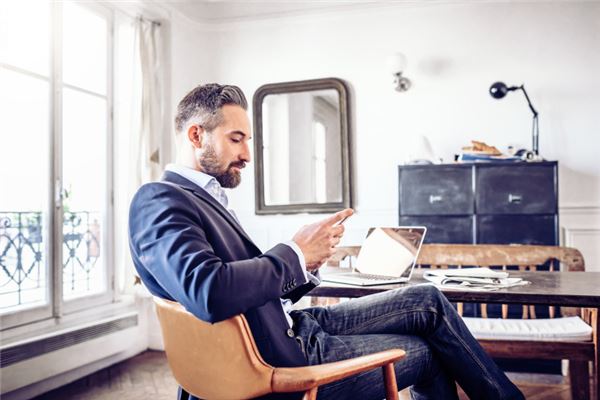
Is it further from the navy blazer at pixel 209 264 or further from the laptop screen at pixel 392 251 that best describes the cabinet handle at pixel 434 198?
the navy blazer at pixel 209 264

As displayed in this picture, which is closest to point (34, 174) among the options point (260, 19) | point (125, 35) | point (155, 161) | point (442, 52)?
point (155, 161)

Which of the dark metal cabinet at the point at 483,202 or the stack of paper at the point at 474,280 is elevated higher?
the dark metal cabinet at the point at 483,202

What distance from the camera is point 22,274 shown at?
308 cm

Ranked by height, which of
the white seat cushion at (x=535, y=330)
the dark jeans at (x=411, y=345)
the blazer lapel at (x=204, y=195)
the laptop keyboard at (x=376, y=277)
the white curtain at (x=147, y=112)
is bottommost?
the white seat cushion at (x=535, y=330)

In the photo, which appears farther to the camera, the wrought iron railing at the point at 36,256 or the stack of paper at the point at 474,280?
the wrought iron railing at the point at 36,256

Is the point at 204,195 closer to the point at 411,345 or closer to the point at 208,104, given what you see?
the point at 208,104

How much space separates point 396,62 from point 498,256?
1.98 metres

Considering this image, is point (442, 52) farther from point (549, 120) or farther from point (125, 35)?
point (125, 35)

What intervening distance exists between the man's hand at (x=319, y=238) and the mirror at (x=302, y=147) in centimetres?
293

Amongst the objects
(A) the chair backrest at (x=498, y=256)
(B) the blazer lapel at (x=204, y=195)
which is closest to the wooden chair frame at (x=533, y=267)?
(A) the chair backrest at (x=498, y=256)

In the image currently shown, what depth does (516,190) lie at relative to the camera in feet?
11.7

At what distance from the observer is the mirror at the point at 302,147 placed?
442 centimetres

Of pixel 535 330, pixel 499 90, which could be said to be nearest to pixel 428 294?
pixel 535 330

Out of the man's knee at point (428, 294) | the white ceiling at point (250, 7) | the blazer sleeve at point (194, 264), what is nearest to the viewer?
the blazer sleeve at point (194, 264)
